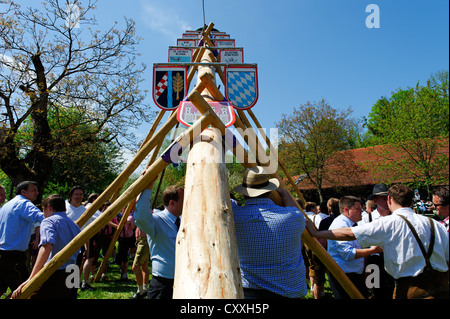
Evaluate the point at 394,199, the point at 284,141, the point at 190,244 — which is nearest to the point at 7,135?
the point at 190,244

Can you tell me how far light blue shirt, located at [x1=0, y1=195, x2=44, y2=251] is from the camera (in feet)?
13.1

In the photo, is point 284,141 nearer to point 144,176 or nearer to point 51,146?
point 51,146

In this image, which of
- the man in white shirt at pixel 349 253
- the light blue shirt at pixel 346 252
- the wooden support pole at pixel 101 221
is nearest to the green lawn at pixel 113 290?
the man in white shirt at pixel 349 253

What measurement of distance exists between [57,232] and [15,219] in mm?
1442

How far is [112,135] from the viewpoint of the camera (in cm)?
1099

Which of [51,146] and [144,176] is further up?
[51,146]

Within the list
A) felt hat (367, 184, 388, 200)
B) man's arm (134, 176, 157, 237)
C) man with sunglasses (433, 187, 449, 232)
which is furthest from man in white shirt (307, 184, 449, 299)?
man's arm (134, 176, 157, 237)

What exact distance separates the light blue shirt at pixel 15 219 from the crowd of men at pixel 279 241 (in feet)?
0.04

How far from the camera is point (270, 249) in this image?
210 cm

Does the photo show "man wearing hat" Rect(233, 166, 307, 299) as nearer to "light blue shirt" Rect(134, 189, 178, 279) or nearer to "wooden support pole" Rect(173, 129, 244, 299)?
"wooden support pole" Rect(173, 129, 244, 299)

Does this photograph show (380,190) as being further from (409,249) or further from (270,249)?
(270,249)

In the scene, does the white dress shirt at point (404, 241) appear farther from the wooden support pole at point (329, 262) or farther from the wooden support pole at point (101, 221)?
the wooden support pole at point (101, 221)

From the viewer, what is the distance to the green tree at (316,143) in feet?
82.5

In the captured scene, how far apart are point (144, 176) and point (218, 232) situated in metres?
1.23
